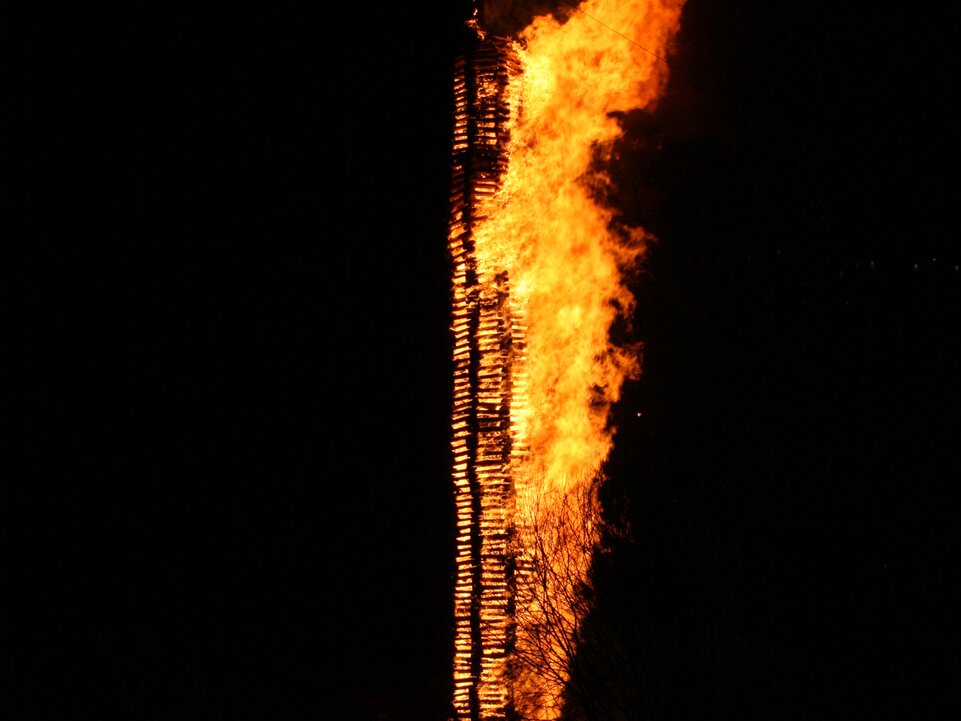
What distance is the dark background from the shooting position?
619 centimetres

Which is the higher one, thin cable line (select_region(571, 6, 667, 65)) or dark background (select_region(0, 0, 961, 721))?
thin cable line (select_region(571, 6, 667, 65))

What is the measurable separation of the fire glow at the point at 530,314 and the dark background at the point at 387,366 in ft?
1.47

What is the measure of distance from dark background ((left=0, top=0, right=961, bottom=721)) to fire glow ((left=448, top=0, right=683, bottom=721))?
0.45 meters

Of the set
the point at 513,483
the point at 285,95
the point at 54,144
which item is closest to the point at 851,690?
the point at 513,483

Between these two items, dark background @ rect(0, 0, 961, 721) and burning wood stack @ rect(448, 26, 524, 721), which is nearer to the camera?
burning wood stack @ rect(448, 26, 524, 721)

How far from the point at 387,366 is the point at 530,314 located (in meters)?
1.98

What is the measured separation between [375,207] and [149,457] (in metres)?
3.59

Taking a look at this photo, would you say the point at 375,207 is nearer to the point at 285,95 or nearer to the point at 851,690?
the point at 285,95

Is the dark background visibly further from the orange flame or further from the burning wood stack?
the burning wood stack

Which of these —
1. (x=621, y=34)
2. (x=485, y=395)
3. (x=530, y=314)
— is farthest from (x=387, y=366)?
(x=621, y=34)

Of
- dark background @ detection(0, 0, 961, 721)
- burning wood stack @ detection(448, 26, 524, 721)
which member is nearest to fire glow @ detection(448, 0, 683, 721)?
burning wood stack @ detection(448, 26, 524, 721)

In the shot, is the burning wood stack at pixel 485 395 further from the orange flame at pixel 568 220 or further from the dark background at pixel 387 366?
the dark background at pixel 387 366

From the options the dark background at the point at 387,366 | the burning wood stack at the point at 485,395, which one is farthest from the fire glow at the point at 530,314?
the dark background at the point at 387,366

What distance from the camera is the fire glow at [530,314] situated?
5973 millimetres
